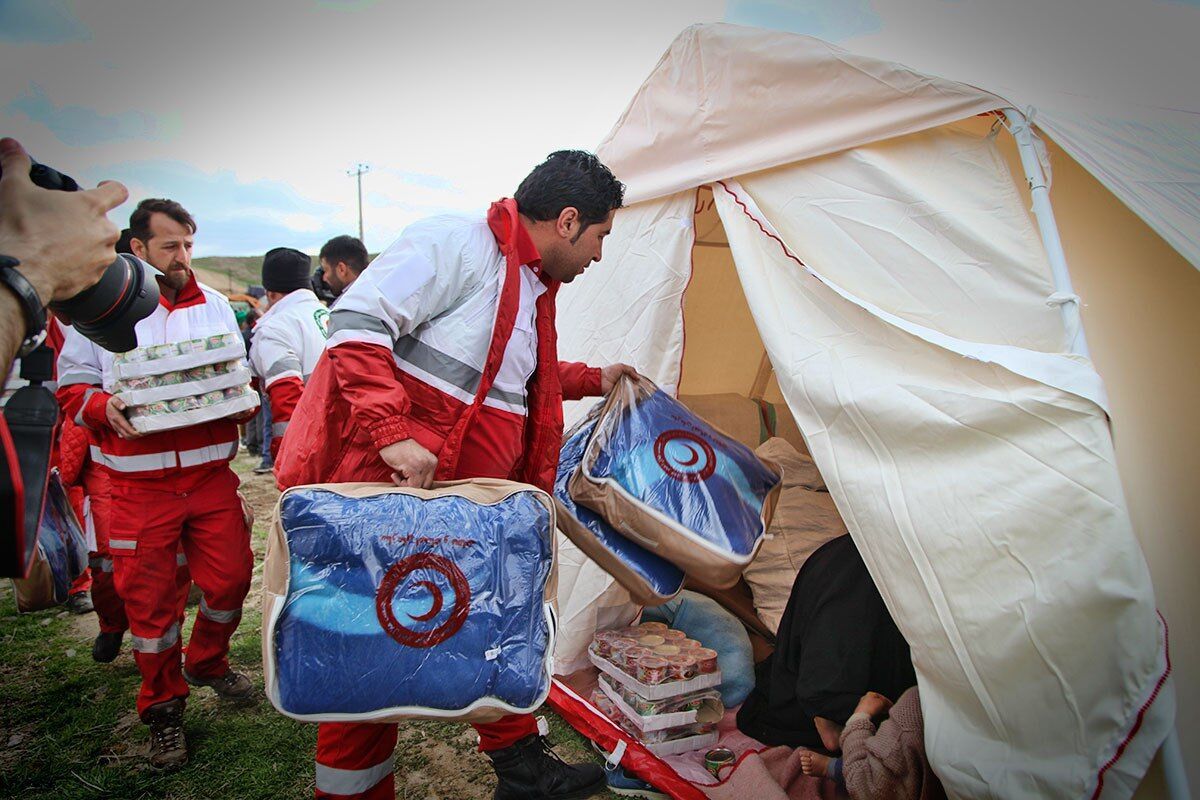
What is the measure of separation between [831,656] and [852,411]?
2.82 ft

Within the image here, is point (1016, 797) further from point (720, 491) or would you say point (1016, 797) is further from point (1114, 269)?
point (1114, 269)

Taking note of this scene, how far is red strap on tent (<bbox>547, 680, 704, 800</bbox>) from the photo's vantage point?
238 cm

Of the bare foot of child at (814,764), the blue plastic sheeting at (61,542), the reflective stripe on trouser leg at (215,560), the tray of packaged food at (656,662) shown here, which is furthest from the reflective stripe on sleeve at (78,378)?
the bare foot of child at (814,764)

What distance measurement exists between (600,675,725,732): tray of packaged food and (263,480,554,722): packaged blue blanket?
39.2 inches

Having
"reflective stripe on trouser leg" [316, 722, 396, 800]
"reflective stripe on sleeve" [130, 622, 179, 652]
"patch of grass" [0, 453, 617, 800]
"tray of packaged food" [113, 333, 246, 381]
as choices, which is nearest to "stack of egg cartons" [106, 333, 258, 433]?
"tray of packaged food" [113, 333, 246, 381]

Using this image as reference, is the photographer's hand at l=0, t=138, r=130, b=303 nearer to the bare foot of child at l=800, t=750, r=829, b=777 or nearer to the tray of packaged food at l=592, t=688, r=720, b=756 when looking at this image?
the tray of packaged food at l=592, t=688, r=720, b=756

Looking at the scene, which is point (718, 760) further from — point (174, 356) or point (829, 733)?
point (174, 356)

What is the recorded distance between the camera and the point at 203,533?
2814 mm

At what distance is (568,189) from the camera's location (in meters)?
2.11

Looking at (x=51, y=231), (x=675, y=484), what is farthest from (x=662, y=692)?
(x=51, y=231)

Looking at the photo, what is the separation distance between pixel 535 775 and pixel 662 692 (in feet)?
2.11

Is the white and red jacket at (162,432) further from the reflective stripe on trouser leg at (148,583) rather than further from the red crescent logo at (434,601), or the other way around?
the red crescent logo at (434,601)

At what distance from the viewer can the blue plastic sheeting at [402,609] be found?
1574 mm

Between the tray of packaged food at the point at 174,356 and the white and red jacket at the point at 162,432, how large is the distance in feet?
0.13
